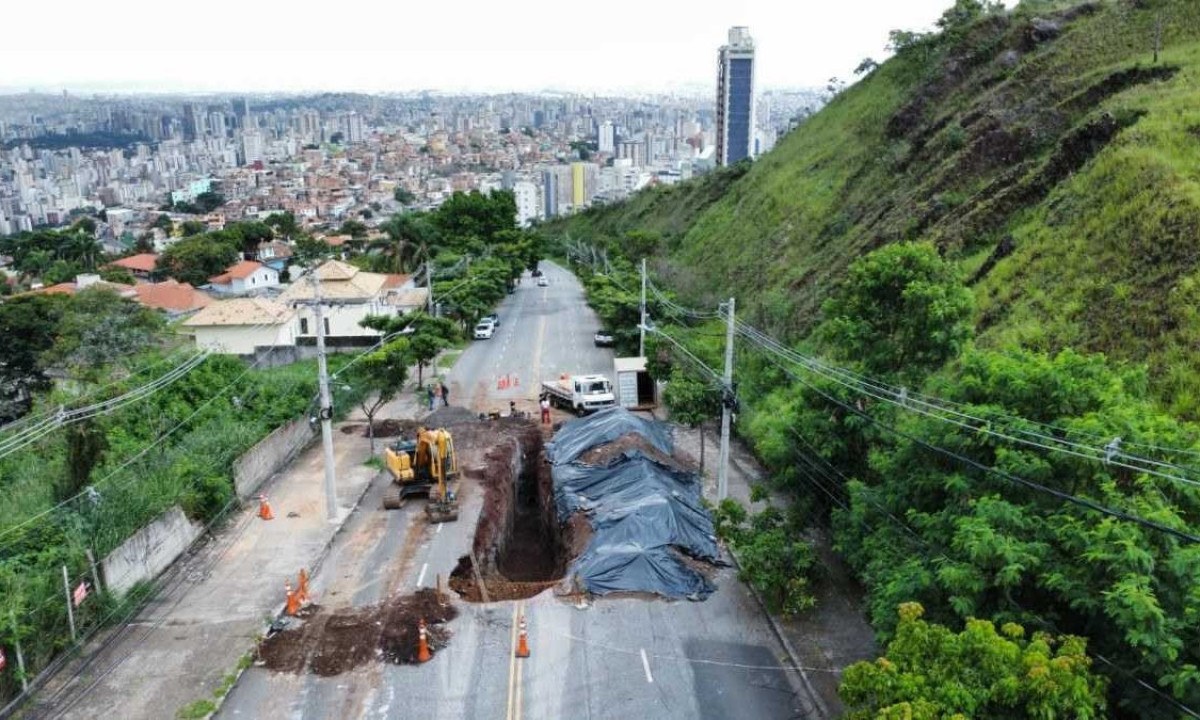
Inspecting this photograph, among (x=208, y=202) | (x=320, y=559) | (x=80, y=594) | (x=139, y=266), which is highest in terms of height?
(x=80, y=594)

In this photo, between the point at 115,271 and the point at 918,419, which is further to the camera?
the point at 115,271

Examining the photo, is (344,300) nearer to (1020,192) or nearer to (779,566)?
(1020,192)

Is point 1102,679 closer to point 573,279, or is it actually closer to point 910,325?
point 910,325

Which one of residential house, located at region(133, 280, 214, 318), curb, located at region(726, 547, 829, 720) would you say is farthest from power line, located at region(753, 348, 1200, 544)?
residential house, located at region(133, 280, 214, 318)

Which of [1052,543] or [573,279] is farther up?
[1052,543]

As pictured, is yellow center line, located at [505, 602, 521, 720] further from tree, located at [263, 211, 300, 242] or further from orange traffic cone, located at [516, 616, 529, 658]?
tree, located at [263, 211, 300, 242]

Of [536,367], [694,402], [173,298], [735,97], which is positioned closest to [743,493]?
[694,402]

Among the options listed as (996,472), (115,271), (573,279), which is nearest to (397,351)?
(996,472)
